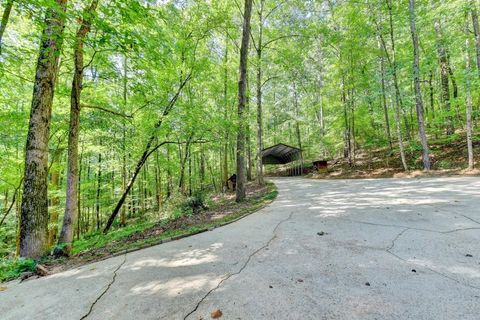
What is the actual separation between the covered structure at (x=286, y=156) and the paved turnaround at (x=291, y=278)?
512 inches

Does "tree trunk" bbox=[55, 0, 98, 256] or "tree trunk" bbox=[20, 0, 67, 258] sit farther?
"tree trunk" bbox=[55, 0, 98, 256]

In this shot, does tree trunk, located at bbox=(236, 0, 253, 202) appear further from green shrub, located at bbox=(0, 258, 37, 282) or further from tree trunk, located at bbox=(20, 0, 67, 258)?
green shrub, located at bbox=(0, 258, 37, 282)

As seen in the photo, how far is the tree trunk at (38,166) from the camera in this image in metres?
3.71

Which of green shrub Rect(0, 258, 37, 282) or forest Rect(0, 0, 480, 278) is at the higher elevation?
forest Rect(0, 0, 480, 278)

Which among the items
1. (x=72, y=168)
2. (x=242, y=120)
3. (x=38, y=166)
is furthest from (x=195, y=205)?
(x=38, y=166)

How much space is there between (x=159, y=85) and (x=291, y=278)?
7230 millimetres

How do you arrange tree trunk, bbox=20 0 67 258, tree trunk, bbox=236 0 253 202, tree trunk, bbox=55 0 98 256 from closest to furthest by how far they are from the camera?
tree trunk, bbox=20 0 67 258, tree trunk, bbox=55 0 98 256, tree trunk, bbox=236 0 253 202

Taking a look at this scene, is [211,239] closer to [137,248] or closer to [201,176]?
[137,248]

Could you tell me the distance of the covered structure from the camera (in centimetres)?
1666

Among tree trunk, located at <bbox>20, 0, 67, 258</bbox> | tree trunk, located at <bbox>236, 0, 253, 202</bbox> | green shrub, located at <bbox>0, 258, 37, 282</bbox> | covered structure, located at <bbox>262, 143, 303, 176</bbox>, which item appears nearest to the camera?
green shrub, located at <bbox>0, 258, 37, 282</bbox>

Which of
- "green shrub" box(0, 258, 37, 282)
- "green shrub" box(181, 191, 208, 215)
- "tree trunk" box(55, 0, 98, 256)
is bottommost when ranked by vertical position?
"green shrub" box(0, 258, 37, 282)

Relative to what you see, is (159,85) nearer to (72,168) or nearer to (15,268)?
(72,168)

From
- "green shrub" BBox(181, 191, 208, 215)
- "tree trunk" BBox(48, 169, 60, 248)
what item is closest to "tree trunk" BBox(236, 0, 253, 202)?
"green shrub" BBox(181, 191, 208, 215)

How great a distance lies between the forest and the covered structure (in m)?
2.53
